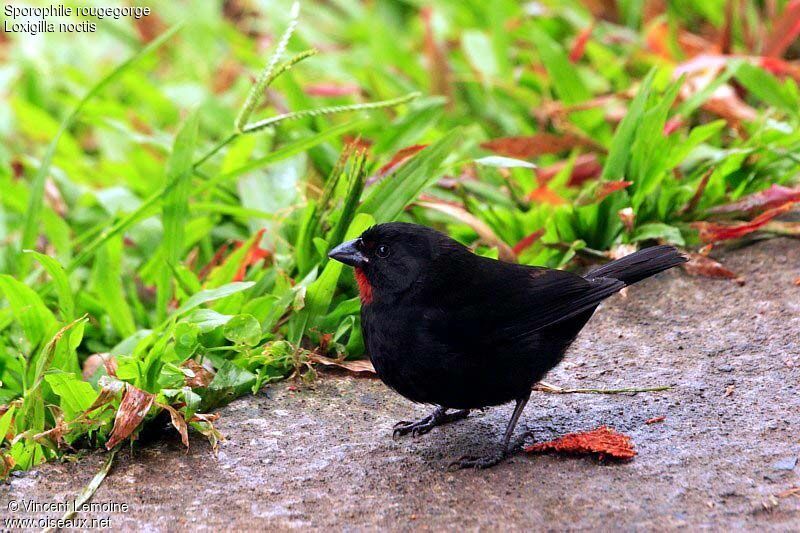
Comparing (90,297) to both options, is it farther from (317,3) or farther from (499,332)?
(317,3)

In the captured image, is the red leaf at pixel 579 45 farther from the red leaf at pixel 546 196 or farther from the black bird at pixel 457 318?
the black bird at pixel 457 318

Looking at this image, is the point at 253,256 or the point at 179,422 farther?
the point at 253,256

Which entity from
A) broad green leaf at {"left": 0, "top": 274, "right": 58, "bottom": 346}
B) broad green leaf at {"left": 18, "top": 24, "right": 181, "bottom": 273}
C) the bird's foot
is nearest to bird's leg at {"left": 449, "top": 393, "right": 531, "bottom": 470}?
the bird's foot

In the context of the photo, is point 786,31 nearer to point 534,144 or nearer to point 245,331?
point 534,144

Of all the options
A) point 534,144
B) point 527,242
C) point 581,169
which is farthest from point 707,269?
point 534,144

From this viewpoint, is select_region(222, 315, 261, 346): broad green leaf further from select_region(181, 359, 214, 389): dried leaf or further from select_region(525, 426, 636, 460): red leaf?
select_region(525, 426, 636, 460): red leaf

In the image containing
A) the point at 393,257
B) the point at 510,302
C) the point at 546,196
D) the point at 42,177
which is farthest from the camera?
the point at 546,196
